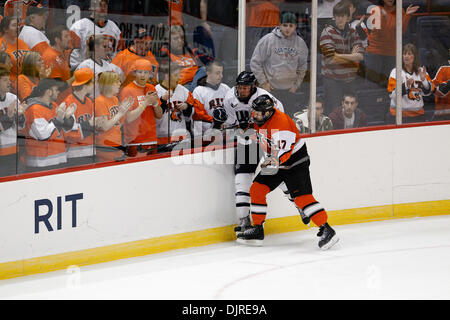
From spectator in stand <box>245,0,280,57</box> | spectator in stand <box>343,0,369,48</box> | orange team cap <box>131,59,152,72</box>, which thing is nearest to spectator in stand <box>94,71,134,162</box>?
orange team cap <box>131,59,152,72</box>

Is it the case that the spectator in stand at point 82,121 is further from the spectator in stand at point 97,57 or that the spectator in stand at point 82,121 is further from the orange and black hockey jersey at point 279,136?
the orange and black hockey jersey at point 279,136

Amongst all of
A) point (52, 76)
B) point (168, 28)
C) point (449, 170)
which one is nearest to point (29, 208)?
point (52, 76)

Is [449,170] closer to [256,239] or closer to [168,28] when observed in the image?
[256,239]

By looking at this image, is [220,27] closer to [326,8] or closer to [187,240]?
[326,8]

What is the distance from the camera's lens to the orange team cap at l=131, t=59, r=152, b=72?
5.86 metres

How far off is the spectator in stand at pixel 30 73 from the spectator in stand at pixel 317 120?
2317 millimetres

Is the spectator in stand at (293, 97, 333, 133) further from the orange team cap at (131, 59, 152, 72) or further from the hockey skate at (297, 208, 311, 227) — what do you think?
the orange team cap at (131, 59, 152, 72)

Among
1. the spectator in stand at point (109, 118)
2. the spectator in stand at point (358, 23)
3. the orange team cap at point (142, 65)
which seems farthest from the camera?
the spectator in stand at point (358, 23)

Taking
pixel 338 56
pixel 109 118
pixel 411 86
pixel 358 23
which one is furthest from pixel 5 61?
pixel 411 86

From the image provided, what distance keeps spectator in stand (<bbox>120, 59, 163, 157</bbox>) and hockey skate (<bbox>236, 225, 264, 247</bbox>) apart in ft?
3.11

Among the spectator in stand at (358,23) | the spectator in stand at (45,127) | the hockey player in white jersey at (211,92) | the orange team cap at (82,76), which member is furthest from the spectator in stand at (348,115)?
the spectator in stand at (45,127)

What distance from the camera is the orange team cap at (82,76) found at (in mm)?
5492

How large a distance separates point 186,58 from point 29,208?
1.70 metres

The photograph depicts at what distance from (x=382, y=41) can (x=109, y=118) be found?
275 cm
